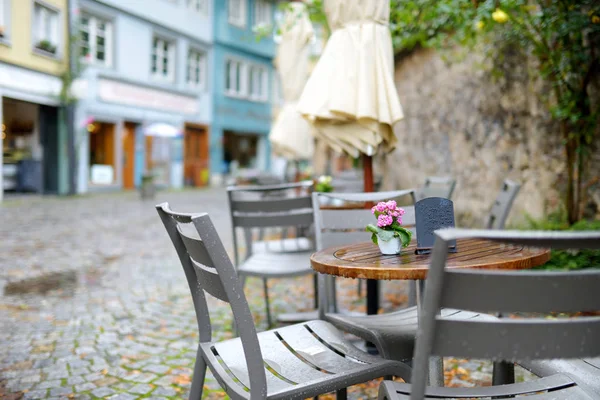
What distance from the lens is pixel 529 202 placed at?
6.03 metres

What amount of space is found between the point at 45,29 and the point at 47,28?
4.6 inches

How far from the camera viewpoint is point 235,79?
2489cm

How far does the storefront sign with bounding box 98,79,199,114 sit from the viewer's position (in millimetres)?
18203

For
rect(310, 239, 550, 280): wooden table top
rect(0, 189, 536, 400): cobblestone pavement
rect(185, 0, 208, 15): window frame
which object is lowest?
rect(0, 189, 536, 400): cobblestone pavement

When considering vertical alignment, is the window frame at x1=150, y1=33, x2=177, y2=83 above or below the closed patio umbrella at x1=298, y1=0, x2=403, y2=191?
above

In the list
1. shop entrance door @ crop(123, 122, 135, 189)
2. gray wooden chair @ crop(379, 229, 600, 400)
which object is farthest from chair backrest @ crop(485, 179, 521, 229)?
shop entrance door @ crop(123, 122, 135, 189)

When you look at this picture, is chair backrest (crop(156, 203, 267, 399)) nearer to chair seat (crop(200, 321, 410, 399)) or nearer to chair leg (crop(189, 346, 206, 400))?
chair seat (crop(200, 321, 410, 399))

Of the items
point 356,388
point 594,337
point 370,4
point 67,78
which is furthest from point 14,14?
point 594,337

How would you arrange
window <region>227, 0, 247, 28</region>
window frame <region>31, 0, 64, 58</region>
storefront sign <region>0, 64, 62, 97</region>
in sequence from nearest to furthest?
1. storefront sign <region>0, 64, 62, 97</region>
2. window frame <region>31, 0, 64, 58</region>
3. window <region>227, 0, 247, 28</region>

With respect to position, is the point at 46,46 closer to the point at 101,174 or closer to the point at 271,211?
the point at 101,174

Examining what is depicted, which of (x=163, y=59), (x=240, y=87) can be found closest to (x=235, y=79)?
(x=240, y=87)

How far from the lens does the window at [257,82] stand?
85.0 ft

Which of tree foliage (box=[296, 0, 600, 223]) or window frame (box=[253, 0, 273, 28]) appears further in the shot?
window frame (box=[253, 0, 273, 28])

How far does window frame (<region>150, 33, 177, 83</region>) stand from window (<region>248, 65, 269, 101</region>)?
5.01 metres
